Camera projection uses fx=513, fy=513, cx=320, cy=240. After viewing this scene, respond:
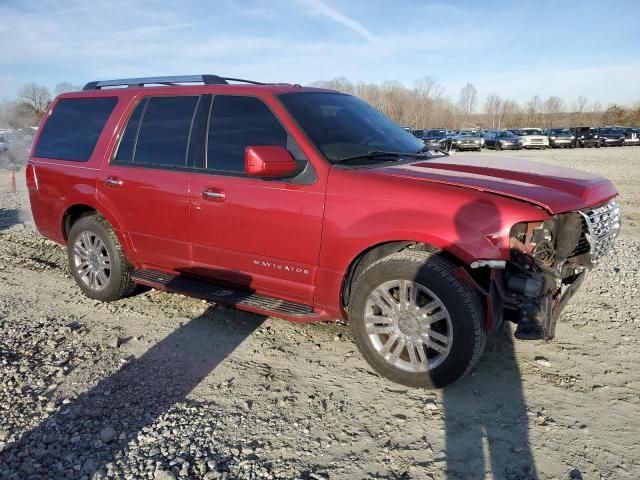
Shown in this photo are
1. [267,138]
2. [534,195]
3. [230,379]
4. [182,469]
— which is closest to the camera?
[182,469]

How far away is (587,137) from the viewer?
39.2 m

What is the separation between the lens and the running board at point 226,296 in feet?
12.3

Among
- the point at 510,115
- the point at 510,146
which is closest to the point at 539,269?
the point at 510,146

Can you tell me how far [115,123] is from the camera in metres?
4.79

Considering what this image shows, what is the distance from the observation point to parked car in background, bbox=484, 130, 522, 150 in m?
36.9

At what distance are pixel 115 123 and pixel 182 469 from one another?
3355mm

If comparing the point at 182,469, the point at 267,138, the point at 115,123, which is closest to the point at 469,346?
the point at 182,469

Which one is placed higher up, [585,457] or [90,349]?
[585,457]

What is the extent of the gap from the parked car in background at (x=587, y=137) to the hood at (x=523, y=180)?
4030 centimetres

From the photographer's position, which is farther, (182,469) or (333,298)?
(333,298)

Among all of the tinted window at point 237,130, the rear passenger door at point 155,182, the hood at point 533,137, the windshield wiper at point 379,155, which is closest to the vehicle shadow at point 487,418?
the windshield wiper at point 379,155

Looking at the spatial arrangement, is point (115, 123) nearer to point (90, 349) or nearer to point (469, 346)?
point (90, 349)

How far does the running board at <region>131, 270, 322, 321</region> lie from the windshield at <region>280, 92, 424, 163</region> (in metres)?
1.13

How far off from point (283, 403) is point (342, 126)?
2150 millimetres
